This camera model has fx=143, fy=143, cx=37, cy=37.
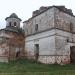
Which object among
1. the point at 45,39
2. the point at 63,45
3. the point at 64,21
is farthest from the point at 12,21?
the point at 63,45

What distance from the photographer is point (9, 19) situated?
1077 inches

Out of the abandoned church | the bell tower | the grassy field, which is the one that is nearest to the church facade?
the abandoned church

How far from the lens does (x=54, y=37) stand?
17.7 meters

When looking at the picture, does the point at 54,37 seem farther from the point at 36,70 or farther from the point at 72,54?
the point at 36,70

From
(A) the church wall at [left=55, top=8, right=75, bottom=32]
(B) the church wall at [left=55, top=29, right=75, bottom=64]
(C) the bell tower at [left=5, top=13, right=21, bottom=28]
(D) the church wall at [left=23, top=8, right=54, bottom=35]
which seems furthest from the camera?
(C) the bell tower at [left=5, top=13, right=21, bottom=28]

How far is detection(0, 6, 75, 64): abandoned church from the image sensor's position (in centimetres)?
1798

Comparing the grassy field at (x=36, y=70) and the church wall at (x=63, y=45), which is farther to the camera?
the church wall at (x=63, y=45)

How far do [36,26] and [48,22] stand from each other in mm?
3034

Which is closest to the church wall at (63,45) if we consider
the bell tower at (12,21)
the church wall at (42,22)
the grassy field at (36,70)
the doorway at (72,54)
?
the doorway at (72,54)

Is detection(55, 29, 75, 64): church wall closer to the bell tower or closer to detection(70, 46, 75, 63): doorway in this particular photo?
detection(70, 46, 75, 63): doorway

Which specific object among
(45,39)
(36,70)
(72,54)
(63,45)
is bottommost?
(36,70)

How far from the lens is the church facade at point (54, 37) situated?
17797 mm

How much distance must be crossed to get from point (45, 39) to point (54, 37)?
171 cm

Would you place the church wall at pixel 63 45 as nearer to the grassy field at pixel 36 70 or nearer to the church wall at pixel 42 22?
the church wall at pixel 42 22
